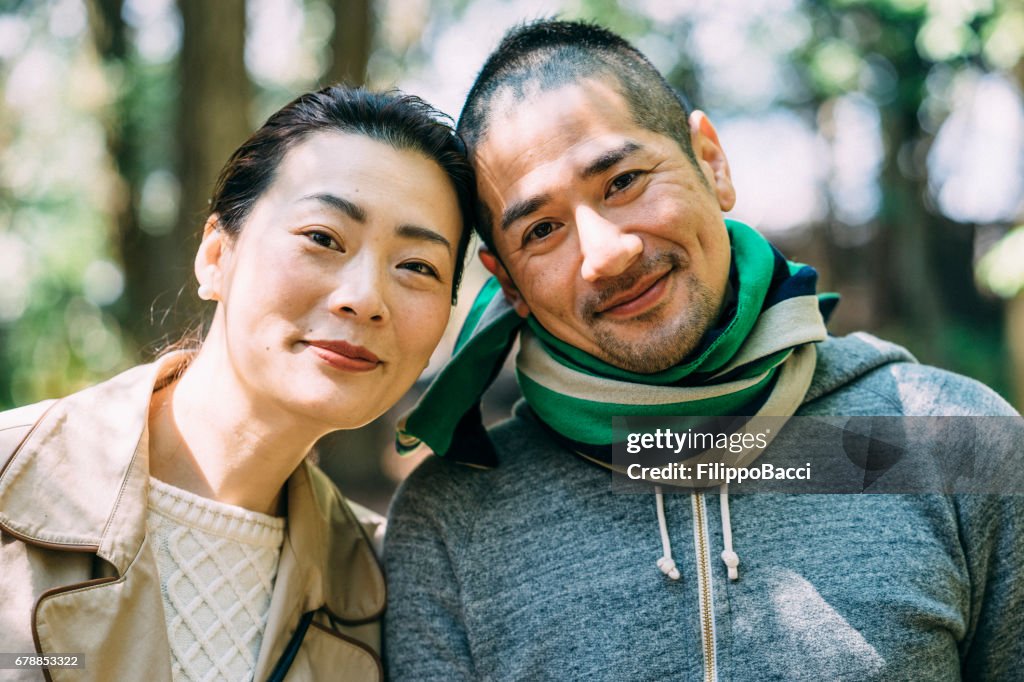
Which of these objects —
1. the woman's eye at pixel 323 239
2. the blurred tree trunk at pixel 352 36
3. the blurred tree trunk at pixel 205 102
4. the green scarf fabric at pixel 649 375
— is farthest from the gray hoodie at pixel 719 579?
the blurred tree trunk at pixel 352 36

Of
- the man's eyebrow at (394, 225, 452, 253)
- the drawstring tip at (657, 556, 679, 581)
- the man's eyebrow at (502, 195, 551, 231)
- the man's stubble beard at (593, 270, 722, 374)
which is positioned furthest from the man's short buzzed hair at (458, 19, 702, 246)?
the drawstring tip at (657, 556, 679, 581)

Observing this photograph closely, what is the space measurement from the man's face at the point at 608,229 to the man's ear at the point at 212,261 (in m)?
0.72

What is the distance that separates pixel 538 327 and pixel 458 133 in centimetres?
61

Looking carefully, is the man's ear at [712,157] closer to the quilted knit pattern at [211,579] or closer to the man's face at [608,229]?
the man's face at [608,229]

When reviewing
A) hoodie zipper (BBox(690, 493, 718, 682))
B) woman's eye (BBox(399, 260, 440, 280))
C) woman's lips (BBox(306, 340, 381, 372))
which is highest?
woman's eye (BBox(399, 260, 440, 280))

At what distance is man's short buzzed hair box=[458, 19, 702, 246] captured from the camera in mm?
2164

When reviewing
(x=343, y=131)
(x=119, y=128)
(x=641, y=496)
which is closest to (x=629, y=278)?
(x=641, y=496)

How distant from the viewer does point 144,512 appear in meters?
1.83

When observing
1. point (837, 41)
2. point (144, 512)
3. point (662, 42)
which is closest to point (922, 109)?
point (837, 41)

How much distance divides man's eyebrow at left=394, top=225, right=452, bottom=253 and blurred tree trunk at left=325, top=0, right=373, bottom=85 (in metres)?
3.80

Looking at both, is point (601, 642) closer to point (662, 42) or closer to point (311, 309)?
point (311, 309)

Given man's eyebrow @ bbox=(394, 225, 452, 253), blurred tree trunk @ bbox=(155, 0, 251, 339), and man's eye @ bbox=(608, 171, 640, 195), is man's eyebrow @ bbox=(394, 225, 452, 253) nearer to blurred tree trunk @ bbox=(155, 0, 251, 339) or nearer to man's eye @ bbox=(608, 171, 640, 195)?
man's eye @ bbox=(608, 171, 640, 195)

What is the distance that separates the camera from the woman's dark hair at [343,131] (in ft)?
6.91

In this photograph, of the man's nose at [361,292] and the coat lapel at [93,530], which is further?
the man's nose at [361,292]
